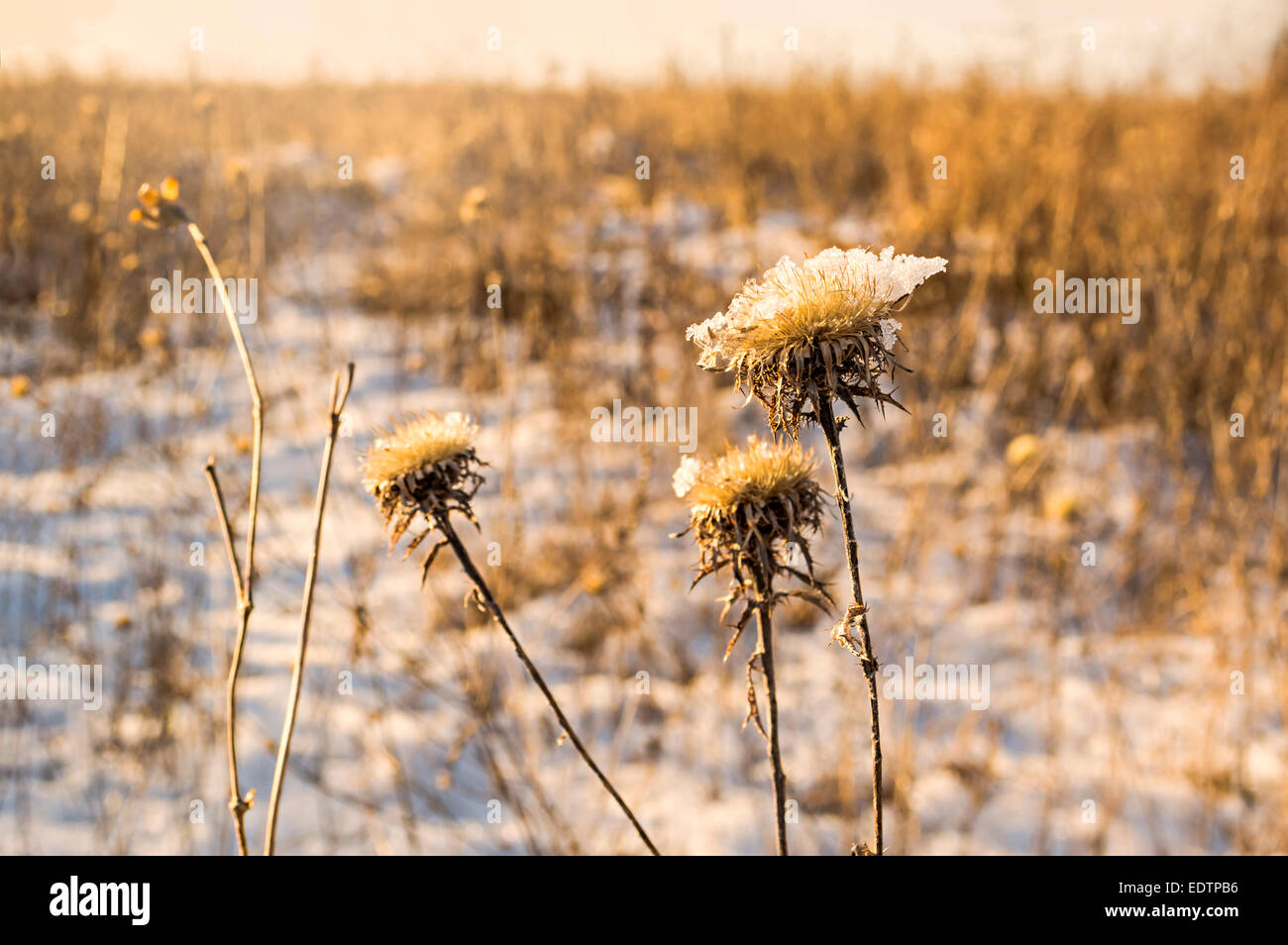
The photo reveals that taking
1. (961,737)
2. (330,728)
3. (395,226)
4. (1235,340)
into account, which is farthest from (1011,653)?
(395,226)

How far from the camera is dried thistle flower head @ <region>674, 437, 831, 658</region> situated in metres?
0.93

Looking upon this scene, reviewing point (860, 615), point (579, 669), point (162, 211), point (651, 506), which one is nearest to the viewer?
point (860, 615)

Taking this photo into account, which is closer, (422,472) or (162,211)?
(162,211)

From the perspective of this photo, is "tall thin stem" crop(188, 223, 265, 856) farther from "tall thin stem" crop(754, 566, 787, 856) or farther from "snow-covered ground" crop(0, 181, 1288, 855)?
"snow-covered ground" crop(0, 181, 1288, 855)

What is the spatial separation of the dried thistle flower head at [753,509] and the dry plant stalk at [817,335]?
5.3 inches

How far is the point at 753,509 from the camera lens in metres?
0.94

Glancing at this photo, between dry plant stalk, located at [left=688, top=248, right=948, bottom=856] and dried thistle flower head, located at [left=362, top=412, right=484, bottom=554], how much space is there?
1.15 feet

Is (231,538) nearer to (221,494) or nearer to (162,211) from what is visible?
(221,494)

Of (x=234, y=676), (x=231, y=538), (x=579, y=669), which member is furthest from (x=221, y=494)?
(x=579, y=669)

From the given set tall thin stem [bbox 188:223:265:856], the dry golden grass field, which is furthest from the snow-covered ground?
tall thin stem [bbox 188:223:265:856]

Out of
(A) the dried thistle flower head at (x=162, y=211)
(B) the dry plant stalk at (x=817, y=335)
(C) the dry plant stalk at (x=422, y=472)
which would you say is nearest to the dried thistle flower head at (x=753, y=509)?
(B) the dry plant stalk at (x=817, y=335)

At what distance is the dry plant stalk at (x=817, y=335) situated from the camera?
0.75m

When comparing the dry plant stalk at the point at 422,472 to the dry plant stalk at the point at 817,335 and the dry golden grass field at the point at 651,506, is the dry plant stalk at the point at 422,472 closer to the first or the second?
the dry golden grass field at the point at 651,506
